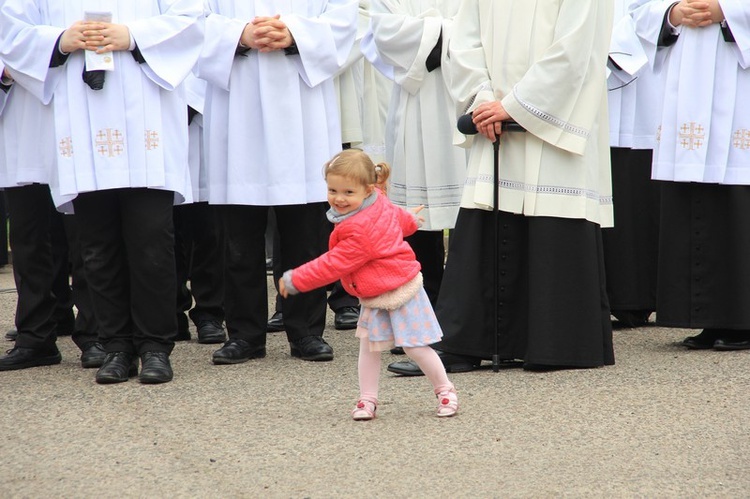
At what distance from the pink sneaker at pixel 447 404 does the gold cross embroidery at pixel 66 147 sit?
2147 millimetres

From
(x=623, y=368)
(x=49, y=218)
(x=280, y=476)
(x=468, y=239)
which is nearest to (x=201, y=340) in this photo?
(x=49, y=218)

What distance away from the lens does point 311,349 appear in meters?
6.13

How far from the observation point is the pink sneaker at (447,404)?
4711 millimetres

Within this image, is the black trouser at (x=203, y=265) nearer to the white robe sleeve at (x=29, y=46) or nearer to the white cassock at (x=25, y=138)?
the white cassock at (x=25, y=138)

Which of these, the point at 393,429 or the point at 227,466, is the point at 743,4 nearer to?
the point at 393,429

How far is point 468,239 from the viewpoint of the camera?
579cm

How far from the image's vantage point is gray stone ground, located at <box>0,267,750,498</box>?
12.6 feet

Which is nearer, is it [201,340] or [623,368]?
[623,368]

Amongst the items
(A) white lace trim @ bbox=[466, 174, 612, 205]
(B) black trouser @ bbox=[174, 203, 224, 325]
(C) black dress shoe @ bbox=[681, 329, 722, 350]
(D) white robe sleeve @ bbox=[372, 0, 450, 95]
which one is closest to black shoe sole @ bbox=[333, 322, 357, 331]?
(B) black trouser @ bbox=[174, 203, 224, 325]

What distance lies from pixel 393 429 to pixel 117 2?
2.57m

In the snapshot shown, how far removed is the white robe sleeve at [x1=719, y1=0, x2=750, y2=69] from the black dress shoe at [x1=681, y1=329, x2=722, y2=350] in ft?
4.80

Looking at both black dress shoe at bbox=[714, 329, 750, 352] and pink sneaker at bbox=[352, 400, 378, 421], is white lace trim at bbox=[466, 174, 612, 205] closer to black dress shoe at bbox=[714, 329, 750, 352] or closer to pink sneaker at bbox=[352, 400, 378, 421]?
black dress shoe at bbox=[714, 329, 750, 352]

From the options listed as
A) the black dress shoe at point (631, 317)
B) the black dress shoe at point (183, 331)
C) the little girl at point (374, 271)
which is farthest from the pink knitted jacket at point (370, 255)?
the black dress shoe at point (631, 317)

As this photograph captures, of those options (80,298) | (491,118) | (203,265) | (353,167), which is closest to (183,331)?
(203,265)
